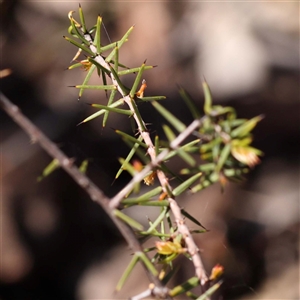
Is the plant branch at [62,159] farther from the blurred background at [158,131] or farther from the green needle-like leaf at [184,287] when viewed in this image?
the blurred background at [158,131]

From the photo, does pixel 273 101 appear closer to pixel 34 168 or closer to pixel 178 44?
pixel 178 44

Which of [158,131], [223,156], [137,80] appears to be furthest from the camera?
[158,131]

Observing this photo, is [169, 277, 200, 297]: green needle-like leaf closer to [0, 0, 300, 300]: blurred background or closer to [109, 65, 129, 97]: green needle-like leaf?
[109, 65, 129, 97]: green needle-like leaf

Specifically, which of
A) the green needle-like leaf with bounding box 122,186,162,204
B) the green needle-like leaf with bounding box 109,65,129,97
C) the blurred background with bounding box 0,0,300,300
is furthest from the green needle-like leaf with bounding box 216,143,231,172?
the blurred background with bounding box 0,0,300,300

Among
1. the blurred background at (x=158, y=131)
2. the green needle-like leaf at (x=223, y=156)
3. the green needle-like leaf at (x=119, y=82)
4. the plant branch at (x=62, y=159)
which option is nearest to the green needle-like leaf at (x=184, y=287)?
the plant branch at (x=62, y=159)

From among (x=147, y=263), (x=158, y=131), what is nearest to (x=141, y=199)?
(x=147, y=263)

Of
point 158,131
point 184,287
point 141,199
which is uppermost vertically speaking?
point 141,199

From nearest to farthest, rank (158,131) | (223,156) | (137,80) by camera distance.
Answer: (223,156) < (137,80) < (158,131)

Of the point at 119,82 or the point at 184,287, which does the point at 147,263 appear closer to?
the point at 184,287

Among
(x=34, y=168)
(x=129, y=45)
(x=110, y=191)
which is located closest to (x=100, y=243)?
(x=110, y=191)
